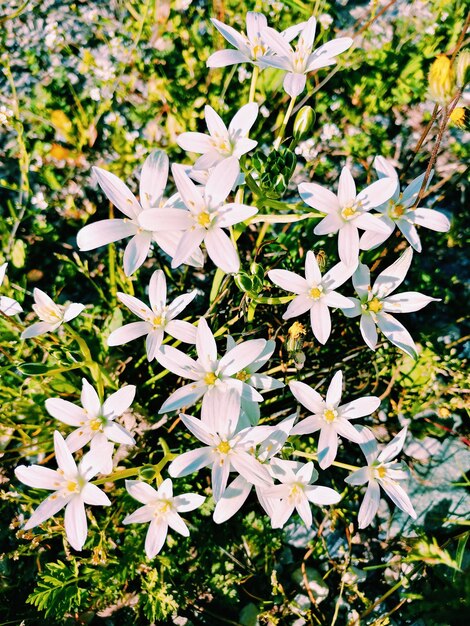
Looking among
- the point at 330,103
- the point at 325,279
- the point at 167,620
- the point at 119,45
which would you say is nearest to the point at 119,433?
the point at 325,279

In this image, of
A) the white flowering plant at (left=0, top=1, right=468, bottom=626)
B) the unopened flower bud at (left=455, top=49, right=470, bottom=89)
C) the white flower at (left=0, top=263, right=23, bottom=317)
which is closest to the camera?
the unopened flower bud at (left=455, top=49, right=470, bottom=89)

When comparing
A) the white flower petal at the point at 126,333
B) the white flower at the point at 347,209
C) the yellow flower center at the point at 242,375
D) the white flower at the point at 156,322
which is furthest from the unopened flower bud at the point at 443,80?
the white flower petal at the point at 126,333

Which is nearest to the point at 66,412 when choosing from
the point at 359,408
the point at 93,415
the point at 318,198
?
the point at 93,415

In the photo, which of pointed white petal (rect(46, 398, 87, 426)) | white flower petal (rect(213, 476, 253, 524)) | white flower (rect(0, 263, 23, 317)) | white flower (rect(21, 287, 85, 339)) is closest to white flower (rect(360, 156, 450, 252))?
white flower petal (rect(213, 476, 253, 524))

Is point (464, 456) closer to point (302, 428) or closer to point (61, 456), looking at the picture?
point (302, 428)

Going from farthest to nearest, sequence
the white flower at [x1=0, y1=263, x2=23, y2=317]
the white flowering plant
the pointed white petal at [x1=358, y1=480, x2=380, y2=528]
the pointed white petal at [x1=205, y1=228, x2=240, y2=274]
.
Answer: the white flower at [x1=0, y1=263, x2=23, y2=317], the pointed white petal at [x1=358, y1=480, x2=380, y2=528], the white flowering plant, the pointed white petal at [x1=205, y1=228, x2=240, y2=274]

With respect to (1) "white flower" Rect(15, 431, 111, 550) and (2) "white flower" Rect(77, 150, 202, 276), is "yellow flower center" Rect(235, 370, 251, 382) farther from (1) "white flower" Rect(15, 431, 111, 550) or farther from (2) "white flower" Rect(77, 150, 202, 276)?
(1) "white flower" Rect(15, 431, 111, 550)
